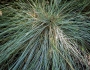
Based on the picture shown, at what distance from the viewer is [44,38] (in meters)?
2.21

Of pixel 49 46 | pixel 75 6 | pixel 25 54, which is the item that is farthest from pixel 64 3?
pixel 25 54

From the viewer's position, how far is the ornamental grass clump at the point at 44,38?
2100mm

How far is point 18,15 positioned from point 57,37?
0.56 m

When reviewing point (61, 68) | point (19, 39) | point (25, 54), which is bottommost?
point (61, 68)

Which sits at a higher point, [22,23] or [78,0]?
A: [78,0]

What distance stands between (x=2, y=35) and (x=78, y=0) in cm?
106

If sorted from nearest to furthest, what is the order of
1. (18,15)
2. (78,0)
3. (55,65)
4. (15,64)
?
(55,65), (15,64), (18,15), (78,0)

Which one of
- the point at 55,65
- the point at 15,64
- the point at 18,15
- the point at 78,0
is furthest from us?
the point at 78,0

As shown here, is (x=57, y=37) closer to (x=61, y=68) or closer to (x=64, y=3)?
(x=61, y=68)

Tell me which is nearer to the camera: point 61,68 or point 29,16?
point 61,68

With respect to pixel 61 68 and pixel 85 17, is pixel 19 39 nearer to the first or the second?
pixel 61 68

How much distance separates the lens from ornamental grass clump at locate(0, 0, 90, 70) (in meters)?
2.10

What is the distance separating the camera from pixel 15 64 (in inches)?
86.0

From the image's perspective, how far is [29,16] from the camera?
2.37m
